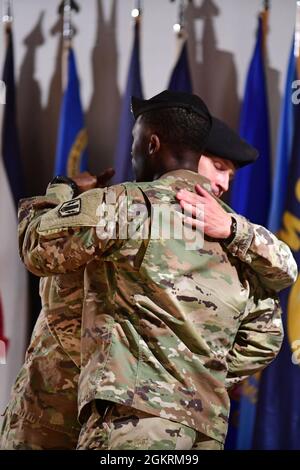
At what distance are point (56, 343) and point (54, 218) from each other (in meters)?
0.40

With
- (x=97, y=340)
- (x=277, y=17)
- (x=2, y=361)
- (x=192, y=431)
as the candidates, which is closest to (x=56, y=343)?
(x=97, y=340)

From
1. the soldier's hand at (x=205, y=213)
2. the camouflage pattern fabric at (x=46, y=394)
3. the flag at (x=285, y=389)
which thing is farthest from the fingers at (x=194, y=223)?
the flag at (x=285, y=389)

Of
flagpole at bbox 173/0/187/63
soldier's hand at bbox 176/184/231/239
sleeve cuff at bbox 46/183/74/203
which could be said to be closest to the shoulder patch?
sleeve cuff at bbox 46/183/74/203

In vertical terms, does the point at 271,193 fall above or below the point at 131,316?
below

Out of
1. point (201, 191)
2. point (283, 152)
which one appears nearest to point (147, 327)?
point (201, 191)

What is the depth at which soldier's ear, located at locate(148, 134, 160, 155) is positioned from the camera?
6.25 feet

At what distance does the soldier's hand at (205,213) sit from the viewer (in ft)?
6.02

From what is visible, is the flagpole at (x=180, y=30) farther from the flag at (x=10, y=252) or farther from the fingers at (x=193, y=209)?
the fingers at (x=193, y=209)

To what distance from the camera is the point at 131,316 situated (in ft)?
5.76

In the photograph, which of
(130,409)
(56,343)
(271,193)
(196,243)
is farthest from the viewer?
(271,193)

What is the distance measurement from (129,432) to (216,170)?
2.85 feet

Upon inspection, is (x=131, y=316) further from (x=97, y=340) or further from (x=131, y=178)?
(x=131, y=178)

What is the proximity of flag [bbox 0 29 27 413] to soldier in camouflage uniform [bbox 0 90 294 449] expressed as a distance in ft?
5.30

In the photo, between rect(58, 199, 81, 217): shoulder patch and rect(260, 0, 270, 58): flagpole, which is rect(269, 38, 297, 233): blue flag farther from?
rect(58, 199, 81, 217): shoulder patch
